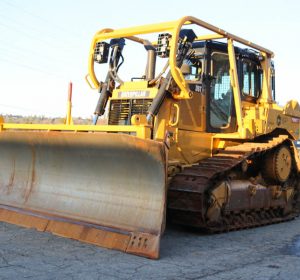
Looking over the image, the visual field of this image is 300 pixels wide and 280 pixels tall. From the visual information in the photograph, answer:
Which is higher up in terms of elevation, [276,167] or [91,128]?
[91,128]

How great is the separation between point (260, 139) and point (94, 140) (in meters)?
3.84

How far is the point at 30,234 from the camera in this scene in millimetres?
6590

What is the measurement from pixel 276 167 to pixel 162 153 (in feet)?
12.1

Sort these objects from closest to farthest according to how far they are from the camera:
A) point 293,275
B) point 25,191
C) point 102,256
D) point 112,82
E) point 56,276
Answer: point 56,276 < point 293,275 < point 102,256 < point 25,191 < point 112,82

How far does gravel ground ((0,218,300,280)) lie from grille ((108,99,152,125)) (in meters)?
1.88

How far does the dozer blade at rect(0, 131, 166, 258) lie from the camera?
19.2ft

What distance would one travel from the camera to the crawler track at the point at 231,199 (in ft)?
22.8

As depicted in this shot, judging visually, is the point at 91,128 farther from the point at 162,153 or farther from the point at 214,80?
the point at 214,80

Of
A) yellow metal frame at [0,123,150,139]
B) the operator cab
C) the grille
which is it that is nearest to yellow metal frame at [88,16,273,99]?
the operator cab

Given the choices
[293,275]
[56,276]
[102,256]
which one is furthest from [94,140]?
[293,275]

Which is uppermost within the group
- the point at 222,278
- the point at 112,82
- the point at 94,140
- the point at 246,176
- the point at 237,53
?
the point at 237,53

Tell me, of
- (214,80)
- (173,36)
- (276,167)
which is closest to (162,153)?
(173,36)

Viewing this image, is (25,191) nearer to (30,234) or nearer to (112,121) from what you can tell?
(30,234)

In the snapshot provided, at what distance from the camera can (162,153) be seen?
5711mm
